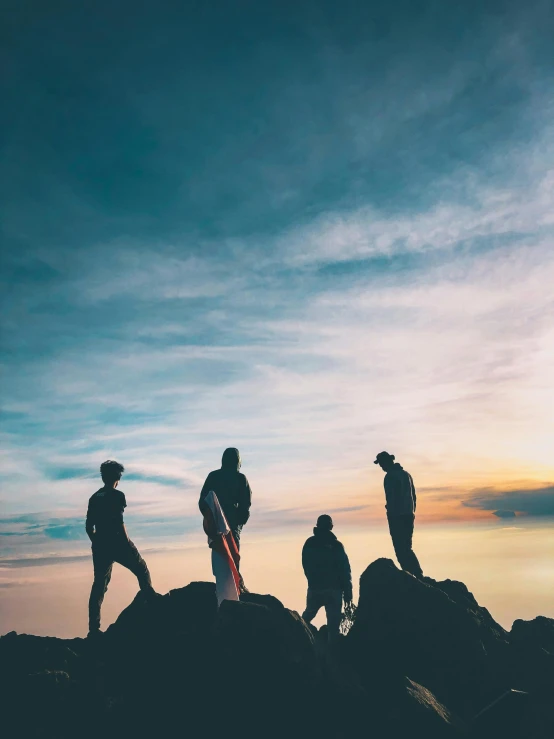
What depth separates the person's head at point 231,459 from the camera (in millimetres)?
11555

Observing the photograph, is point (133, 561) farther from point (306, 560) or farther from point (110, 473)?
point (306, 560)

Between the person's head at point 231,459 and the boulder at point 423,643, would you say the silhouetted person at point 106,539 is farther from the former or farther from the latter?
the boulder at point 423,643

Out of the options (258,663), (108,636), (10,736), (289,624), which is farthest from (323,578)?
(10,736)

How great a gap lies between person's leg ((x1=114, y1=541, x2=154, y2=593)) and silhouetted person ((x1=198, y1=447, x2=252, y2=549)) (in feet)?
5.70

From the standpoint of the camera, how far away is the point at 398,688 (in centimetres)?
1012

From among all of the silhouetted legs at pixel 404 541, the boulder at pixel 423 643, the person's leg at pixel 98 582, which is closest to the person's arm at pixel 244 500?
the person's leg at pixel 98 582

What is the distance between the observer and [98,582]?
10.8 m

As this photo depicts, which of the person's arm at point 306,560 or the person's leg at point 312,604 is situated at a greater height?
the person's arm at point 306,560

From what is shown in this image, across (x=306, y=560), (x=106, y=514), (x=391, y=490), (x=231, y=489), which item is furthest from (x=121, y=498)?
(x=391, y=490)

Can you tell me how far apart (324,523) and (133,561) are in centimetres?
412

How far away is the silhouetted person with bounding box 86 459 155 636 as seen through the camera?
35.5 ft

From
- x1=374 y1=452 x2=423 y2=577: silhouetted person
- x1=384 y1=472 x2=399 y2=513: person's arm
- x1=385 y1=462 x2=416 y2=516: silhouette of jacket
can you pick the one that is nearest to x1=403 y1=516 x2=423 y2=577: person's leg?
x1=374 y1=452 x2=423 y2=577: silhouetted person

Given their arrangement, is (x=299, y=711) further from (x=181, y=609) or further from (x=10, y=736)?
(x=10, y=736)

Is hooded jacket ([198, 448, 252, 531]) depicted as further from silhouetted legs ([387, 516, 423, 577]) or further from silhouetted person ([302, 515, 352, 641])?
silhouetted legs ([387, 516, 423, 577])
